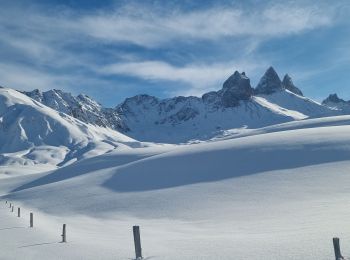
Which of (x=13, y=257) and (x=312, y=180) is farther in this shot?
(x=312, y=180)

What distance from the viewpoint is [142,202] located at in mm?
44469

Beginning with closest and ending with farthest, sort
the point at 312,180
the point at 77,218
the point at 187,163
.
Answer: the point at 77,218, the point at 312,180, the point at 187,163

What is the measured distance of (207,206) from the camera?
124ft

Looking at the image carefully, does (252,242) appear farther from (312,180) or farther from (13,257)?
(312,180)

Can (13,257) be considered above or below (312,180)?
below

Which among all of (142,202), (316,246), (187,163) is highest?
(187,163)

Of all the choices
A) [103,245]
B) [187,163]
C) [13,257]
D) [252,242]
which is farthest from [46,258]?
[187,163]

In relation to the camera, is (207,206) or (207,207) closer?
(207,207)

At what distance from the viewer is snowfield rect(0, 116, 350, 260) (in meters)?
16.8

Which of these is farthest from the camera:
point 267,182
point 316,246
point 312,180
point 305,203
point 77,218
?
point 267,182

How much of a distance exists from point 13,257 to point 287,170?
3763 cm

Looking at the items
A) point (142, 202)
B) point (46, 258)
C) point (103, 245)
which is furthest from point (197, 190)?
point (46, 258)

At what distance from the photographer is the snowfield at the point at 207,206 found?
16.8 metres

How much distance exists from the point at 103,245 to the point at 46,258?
3.06 metres
